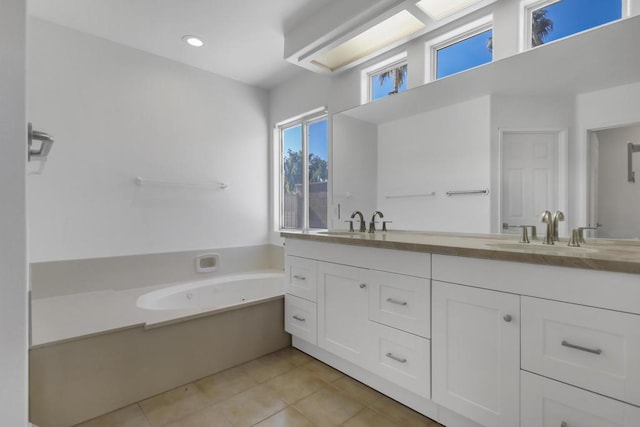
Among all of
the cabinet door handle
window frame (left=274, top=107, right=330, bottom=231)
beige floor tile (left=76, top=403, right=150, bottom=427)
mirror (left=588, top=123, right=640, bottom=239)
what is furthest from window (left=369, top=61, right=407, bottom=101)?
beige floor tile (left=76, top=403, right=150, bottom=427)

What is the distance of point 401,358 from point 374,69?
6.54 feet

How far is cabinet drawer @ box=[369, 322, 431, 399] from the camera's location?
136 centimetres

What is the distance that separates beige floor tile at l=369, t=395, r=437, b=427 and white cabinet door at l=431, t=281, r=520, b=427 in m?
0.21

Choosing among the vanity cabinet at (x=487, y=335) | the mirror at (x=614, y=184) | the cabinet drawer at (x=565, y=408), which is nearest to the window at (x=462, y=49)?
the mirror at (x=614, y=184)

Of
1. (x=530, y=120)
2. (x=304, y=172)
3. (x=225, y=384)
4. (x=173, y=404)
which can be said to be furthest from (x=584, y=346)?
(x=304, y=172)

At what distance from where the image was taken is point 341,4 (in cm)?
191

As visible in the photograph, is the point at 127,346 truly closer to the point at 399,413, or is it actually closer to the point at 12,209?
the point at 12,209

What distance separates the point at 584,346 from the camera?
0.97m

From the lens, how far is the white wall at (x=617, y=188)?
1.28 metres

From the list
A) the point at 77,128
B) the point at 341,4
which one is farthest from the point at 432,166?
the point at 77,128

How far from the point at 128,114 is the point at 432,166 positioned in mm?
2344

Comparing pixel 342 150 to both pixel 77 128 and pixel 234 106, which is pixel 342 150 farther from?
pixel 77 128

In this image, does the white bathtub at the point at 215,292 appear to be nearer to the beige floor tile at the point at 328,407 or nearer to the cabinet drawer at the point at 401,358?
the beige floor tile at the point at 328,407

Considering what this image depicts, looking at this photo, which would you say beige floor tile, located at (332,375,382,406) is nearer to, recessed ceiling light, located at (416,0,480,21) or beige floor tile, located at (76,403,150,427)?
beige floor tile, located at (76,403,150,427)
